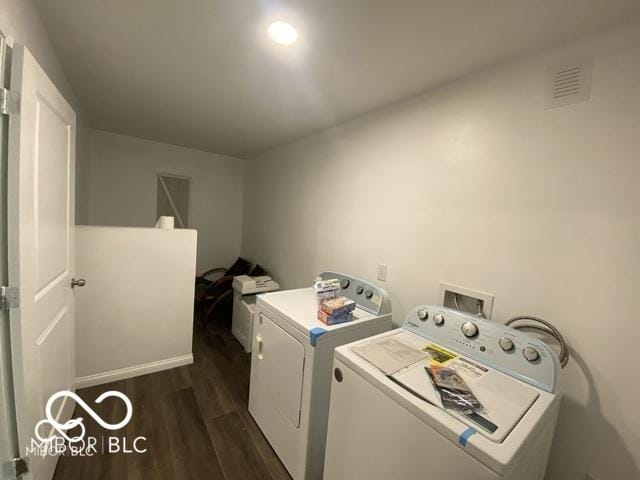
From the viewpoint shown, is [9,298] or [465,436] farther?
[9,298]

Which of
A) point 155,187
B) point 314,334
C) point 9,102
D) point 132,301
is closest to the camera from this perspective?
point 9,102

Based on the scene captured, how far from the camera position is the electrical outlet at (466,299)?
1.36m

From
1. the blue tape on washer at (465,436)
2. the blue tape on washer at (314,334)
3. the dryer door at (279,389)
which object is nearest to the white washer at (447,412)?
the blue tape on washer at (465,436)

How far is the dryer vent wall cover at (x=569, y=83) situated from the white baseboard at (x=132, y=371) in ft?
10.2

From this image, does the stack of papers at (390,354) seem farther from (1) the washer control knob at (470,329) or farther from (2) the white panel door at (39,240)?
(2) the white panel door at (39,240)

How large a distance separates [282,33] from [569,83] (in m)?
1.29

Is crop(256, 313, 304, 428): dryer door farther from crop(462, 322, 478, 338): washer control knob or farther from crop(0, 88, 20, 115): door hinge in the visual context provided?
crop(0, 88, 20, 115): door hinge

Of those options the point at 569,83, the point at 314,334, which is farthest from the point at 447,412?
the point at 569,83

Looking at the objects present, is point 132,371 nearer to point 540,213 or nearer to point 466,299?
point 466,299

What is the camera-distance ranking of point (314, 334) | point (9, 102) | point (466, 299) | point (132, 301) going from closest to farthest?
point (9, 102), point (314, 334), point (466, 299), point (132, 301)

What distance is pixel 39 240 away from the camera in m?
1.11

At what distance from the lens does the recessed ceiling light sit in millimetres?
1174

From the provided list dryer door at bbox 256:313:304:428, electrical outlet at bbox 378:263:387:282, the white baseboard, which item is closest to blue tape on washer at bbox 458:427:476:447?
dryer door at bbox 256:313:304:428

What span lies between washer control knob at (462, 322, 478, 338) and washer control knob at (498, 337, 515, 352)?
10 centimetres
